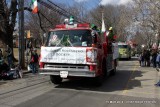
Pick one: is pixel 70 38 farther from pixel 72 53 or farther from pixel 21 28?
pixel 21 28

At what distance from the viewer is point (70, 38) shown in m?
13.5

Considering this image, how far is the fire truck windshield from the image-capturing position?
1326 cm

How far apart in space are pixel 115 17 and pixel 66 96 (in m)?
59.8

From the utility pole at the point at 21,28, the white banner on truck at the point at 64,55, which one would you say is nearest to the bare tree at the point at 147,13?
the utility pole at the point at 21,28

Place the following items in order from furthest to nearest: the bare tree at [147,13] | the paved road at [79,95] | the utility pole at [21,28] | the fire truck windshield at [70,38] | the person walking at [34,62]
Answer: the bare tree at [147,13] → the utility pole at [21,28] → the person walking at [34,62] → the fire truck windshield at [70,38] → the paved road at [79,95]

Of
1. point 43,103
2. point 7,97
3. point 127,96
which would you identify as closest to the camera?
point 43,103

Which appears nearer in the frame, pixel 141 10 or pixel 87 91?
pixel 87 91

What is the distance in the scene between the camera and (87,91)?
12.7 metres

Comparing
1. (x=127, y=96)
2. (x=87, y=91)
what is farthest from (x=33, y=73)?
(x=127, y=96)

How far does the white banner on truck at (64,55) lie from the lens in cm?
1266

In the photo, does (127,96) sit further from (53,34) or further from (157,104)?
(53,34)

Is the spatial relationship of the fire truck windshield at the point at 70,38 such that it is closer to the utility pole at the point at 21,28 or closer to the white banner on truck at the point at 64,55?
the white banner on truck at the point at 64,55

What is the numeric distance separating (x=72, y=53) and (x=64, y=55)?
0.35 metres

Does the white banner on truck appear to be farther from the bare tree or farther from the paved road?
the bare tree
